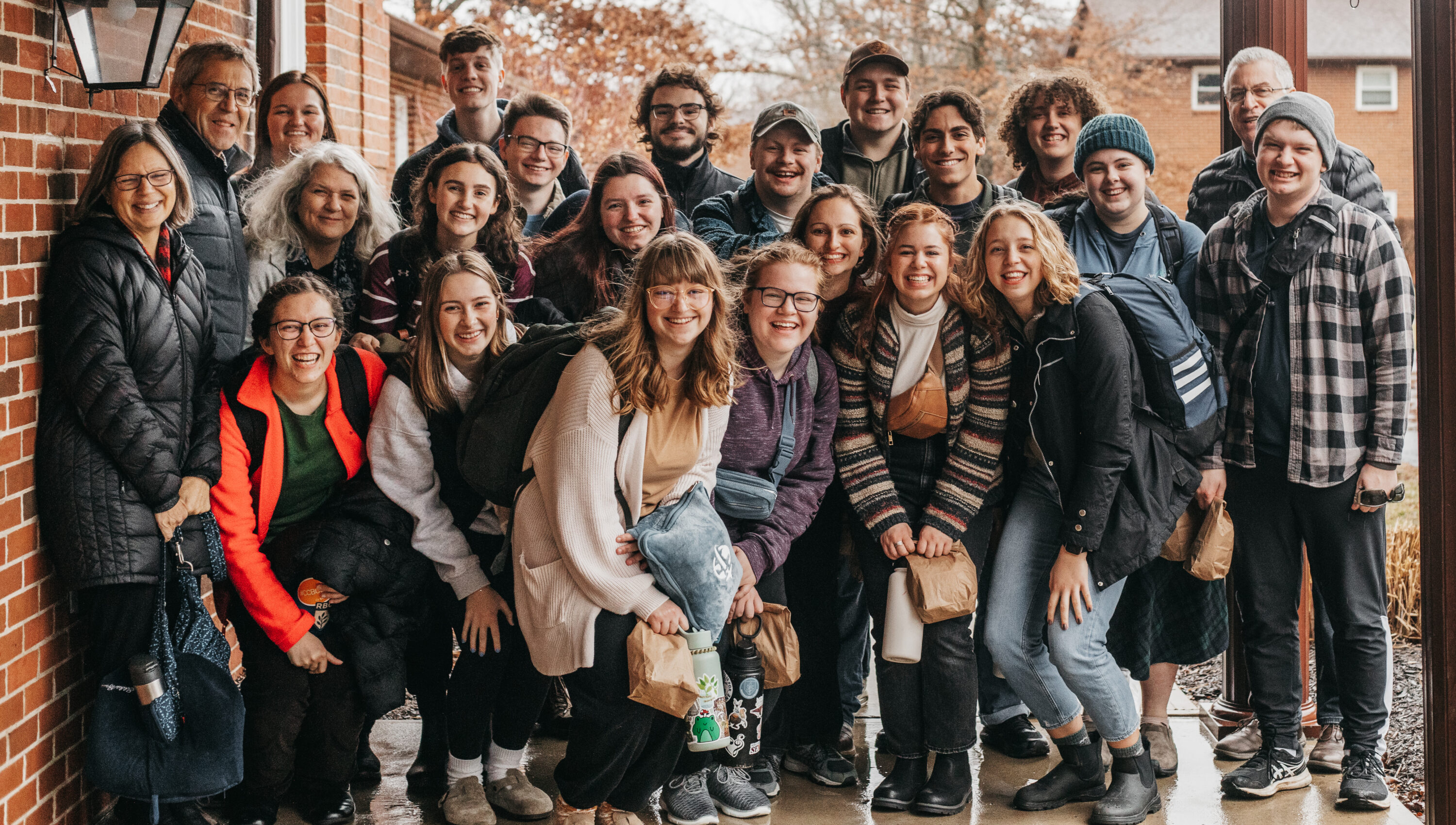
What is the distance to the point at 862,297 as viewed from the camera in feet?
13.1

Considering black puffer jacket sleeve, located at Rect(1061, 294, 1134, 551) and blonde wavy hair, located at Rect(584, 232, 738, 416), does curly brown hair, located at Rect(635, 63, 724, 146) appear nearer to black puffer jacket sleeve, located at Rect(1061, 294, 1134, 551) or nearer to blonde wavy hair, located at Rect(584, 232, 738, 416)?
blonde wavy hair, located at Rect(584, 232, 738, 416)

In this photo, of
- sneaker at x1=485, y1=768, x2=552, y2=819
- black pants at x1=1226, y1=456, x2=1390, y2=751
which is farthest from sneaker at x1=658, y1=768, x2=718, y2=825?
black pants at x1=1226, y1=456, x2=1390, y2=751

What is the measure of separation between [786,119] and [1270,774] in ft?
8.79

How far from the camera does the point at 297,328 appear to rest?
141 inches

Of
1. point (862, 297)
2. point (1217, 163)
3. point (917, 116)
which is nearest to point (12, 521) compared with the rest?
point (862, 297)

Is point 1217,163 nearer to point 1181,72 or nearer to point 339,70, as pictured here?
point 339,70

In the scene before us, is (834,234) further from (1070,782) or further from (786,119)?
(1070,782)

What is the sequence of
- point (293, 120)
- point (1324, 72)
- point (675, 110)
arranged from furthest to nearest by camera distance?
point (1324, 72) < point (675, 110) < point (293, 120)

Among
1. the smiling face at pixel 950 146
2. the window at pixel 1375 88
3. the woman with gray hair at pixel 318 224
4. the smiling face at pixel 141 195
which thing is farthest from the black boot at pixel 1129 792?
the window at pixel 1375 88

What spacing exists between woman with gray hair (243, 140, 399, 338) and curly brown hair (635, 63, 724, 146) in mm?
1327

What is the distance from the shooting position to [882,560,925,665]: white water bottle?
379 centimetres

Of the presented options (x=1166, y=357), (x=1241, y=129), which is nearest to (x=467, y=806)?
(x=1166, y=357)

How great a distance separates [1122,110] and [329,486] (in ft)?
60.3

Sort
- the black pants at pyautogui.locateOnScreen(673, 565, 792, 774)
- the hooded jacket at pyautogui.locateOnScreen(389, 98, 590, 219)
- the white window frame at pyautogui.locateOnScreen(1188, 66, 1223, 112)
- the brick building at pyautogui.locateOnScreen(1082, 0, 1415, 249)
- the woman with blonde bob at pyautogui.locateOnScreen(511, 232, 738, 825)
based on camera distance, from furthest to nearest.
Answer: the white window frame at pyautogui.locateOnScreen(1188, 66, 1223, 112), the brick building at pyautogui.locateOnScreen(1082, 0, 1415, 249), the hooded jacket at pyautogui.locateOnScreen(389, 98, 590, 219), the black pants at pyautogui.locateOnScreen(673, 565, 792, 774), the woman with blonde bob at pyautogui.locateOnScreen(511, 232, 738, 825)
